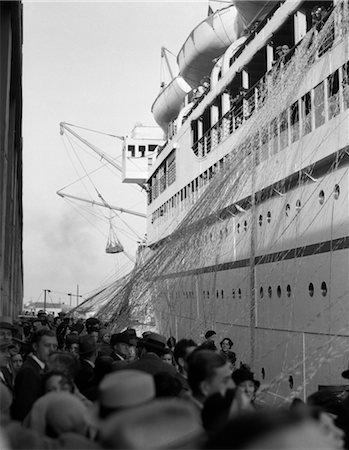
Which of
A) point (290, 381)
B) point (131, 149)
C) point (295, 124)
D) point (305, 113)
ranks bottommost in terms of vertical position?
point (290, 381)

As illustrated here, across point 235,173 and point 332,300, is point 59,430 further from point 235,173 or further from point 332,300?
point 235,173

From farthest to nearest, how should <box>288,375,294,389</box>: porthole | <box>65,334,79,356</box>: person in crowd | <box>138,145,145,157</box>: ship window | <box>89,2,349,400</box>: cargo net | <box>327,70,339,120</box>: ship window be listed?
<box>138,145,145,157</box>: ship window, <box>288,375,294,389</box>: porthole, <box>327,70,339,120</box>: ship window, <box>89,2,349,400</box>: cargo net, <box>65,334,79,356</box>: person in crowd

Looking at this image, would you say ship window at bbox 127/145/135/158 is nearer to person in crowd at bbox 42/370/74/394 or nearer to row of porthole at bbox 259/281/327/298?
row of porthole at bbox 259/281/327/298

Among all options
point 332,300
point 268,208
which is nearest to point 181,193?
point 268,208

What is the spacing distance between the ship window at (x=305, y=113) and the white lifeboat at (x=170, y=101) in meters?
21.6

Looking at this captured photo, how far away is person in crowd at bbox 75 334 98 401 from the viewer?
5.60 meters

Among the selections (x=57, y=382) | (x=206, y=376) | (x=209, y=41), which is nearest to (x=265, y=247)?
(x=57, y=382)

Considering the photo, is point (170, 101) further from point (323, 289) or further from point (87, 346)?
point (87, 346)

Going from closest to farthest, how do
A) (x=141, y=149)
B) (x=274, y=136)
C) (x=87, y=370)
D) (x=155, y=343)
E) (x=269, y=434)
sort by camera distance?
(x=269, y=434) → (x=87, y=370) → (x=155, y=343) → (x=274, y=136) → (x=141, y=149)

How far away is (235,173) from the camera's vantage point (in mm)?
17578

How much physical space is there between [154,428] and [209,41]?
98.6ft

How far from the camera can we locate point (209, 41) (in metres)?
30.9

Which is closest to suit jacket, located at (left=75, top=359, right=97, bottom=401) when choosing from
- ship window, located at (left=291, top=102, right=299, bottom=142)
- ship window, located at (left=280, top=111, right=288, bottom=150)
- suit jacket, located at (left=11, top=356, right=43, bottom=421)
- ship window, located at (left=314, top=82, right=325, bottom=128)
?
suit jacket, located at (left=11, top=356, right=43, bottom=421)

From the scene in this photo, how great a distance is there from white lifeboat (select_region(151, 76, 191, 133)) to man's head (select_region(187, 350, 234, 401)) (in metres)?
34.2
